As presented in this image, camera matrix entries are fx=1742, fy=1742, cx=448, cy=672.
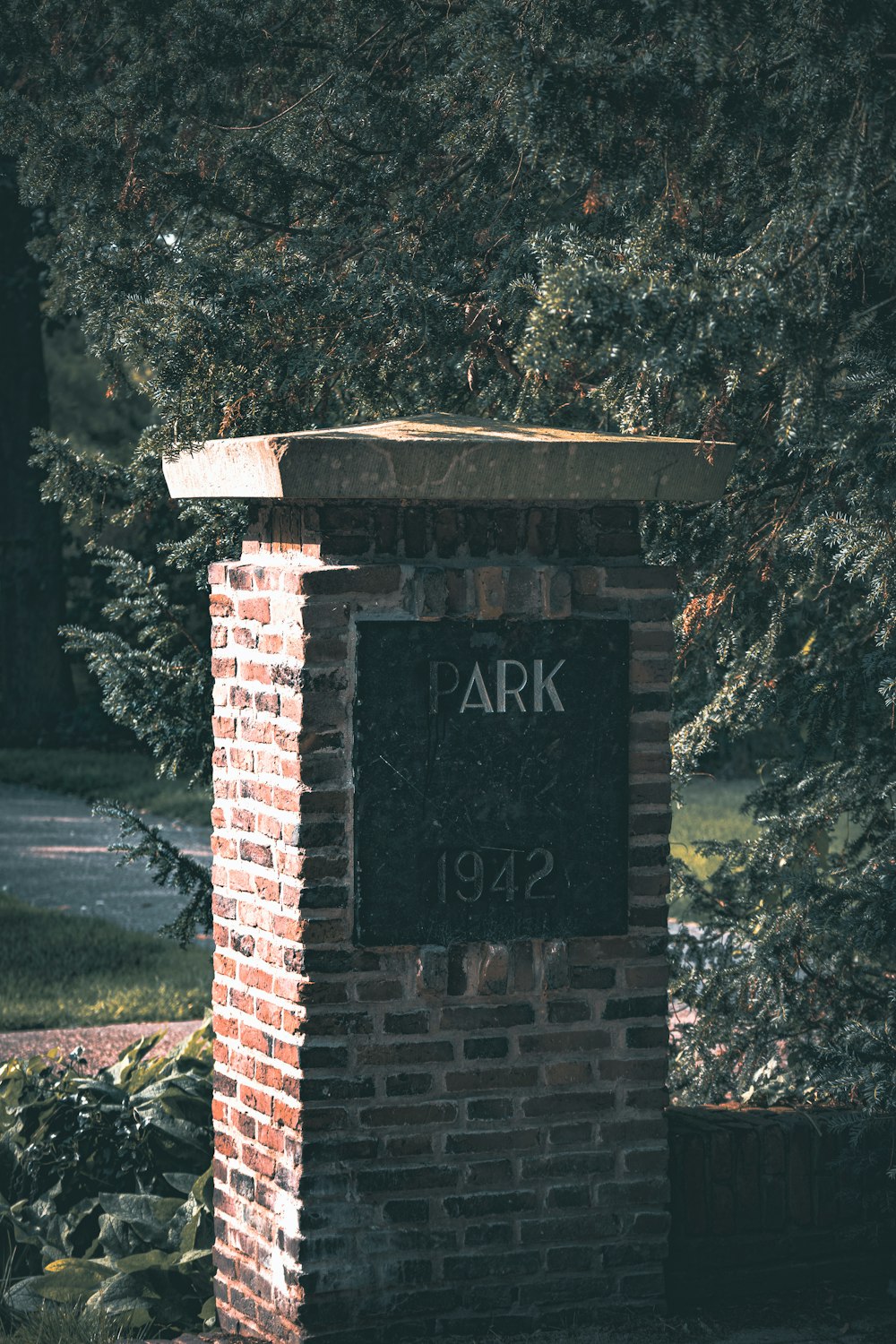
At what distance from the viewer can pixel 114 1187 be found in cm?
555

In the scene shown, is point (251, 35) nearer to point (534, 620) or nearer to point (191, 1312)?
point (534, 620)

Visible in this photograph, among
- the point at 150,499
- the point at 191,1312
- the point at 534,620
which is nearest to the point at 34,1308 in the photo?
the point at 191,1312

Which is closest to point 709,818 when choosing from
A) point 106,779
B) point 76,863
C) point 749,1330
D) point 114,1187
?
point 76,863

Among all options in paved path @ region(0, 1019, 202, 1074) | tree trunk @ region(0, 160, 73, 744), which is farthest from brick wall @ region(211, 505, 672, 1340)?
tree trunk @ region(0, 160, 73, 744)

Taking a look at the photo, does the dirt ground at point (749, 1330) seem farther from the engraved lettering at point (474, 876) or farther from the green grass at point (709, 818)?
the green grass at point (709, 818)

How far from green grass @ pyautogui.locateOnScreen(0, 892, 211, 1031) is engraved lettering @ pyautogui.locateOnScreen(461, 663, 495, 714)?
4.40 meters

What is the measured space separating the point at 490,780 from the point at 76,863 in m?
10.9

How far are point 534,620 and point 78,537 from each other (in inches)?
803

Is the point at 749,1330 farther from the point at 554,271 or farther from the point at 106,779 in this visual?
the point at 106,779

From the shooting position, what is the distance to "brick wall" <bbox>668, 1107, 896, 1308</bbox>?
4.71 m

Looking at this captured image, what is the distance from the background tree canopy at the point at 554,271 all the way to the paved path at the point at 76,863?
6073 millimetres

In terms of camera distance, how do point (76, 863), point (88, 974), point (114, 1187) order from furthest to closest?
point (76, 863) → point (88, 974) → point (114, 1187)

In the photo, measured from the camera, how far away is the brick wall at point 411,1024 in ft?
13.7

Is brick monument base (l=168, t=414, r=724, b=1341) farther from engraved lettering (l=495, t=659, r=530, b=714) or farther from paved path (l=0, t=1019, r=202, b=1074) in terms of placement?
paved path (l=0, t=1019, r=202, b=1074)
